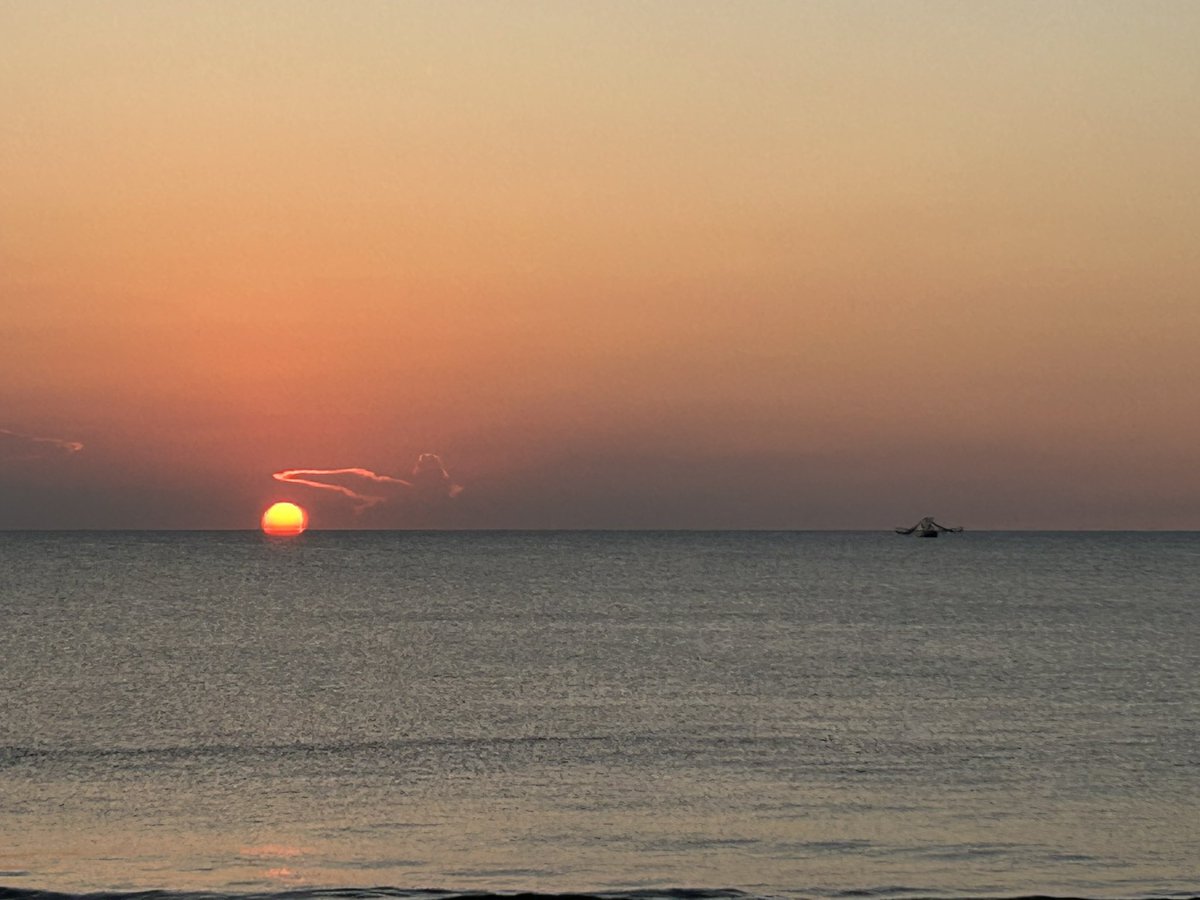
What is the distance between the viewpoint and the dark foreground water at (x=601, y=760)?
97.5ft

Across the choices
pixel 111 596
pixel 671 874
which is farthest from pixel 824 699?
pixel 111 596

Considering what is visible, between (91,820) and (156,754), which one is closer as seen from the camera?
(91,820)

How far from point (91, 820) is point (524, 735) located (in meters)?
17.4

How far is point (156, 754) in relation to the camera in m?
44.8

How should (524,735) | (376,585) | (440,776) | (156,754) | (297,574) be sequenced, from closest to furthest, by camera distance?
1. (440,776)
2. (156,754)
3. (524,735)
4. (376,585)
5. (297,574)

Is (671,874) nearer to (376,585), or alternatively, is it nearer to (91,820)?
(91,820)

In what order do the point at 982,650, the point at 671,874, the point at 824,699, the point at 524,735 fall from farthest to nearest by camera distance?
the point at 982,650 → the point at 824,699 → the point at 524,735 → the point at 671,874

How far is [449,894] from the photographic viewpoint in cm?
2673

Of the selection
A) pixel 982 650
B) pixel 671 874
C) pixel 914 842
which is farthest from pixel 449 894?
pixel 982 650

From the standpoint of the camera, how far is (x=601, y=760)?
43.1 meters

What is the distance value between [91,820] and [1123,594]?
12941 cm

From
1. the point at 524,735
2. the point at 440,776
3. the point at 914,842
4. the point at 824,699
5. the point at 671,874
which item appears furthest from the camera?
the point at 824,699

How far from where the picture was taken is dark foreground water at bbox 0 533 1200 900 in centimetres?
2970

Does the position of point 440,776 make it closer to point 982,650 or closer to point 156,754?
point 156,754
